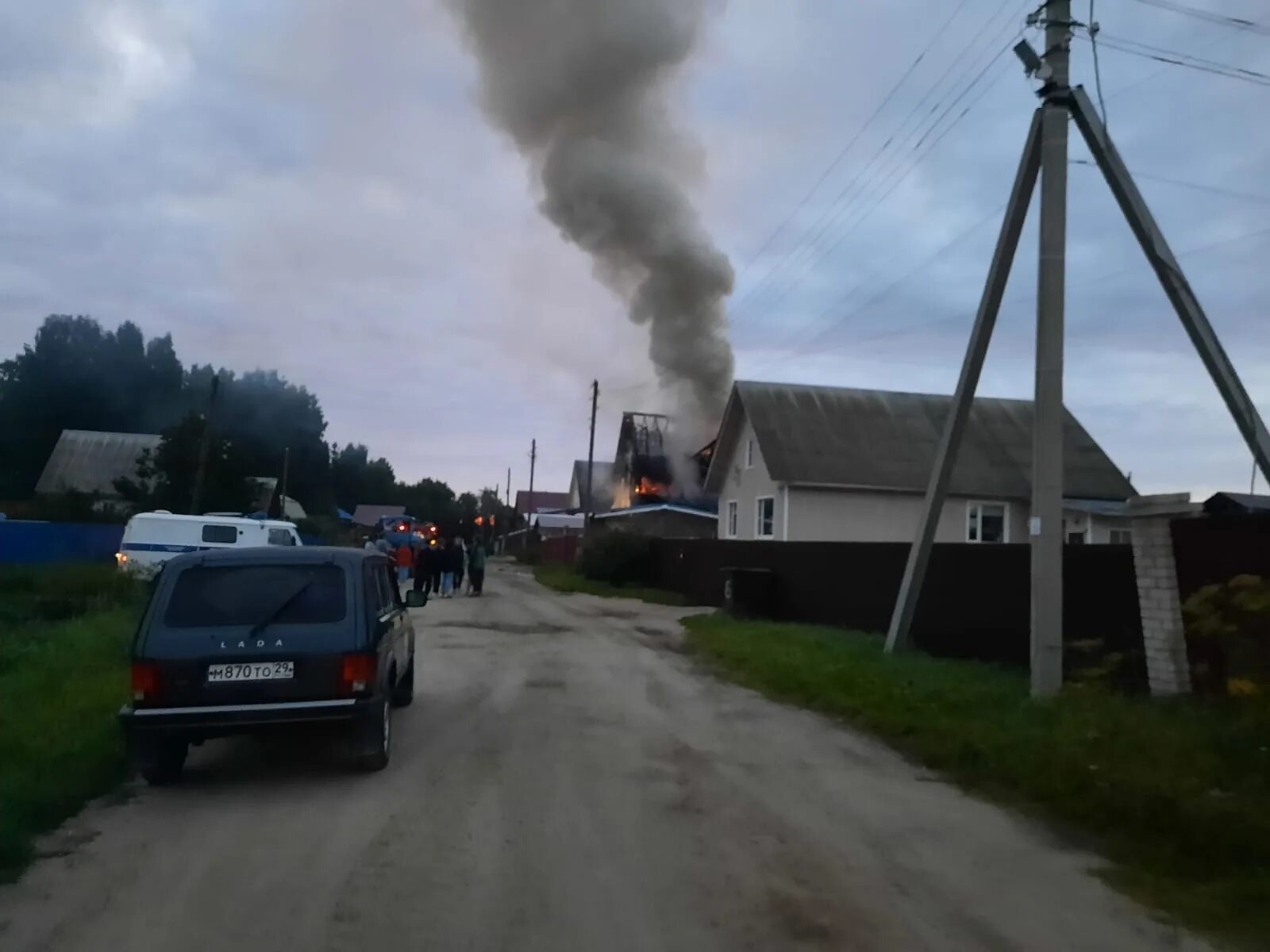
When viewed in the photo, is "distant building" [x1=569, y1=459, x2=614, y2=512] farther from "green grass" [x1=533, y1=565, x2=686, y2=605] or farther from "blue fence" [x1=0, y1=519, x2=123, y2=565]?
"blue fence" [x1=0, y1=519, x2=123, y2=565]

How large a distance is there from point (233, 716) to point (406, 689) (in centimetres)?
357

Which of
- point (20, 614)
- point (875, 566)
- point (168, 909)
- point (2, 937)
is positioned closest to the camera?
point (2, 937)

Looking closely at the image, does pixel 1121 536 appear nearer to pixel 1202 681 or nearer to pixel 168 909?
pixel 1202 681

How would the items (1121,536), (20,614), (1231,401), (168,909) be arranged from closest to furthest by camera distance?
(168,909)
(1231,401)
(20,614)
(1121,536)

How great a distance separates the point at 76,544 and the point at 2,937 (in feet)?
115

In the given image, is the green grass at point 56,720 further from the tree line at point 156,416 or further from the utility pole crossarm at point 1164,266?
the tree line at point 156,416

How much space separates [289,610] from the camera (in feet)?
26.1

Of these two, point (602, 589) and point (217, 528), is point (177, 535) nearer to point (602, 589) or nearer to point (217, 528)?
point (217, 528)

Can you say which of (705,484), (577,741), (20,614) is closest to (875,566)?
(577,741)

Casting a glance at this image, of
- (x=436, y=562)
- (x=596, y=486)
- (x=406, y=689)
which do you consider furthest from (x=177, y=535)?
(x=596, y=486)

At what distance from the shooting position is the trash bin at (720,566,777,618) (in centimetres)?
2180

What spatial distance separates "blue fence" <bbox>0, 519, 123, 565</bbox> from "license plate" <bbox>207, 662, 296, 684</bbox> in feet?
93.3

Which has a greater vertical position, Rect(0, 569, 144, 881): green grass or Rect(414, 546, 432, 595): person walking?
Rect(414, 546, 432, 595): person walking

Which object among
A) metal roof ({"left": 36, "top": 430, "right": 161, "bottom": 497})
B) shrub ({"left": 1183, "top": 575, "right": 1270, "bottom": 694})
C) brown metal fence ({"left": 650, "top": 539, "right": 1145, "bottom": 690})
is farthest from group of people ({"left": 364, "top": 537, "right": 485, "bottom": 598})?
metal roof ({"left": 36, "top": 430, "right": 161, "bottom": 497})
